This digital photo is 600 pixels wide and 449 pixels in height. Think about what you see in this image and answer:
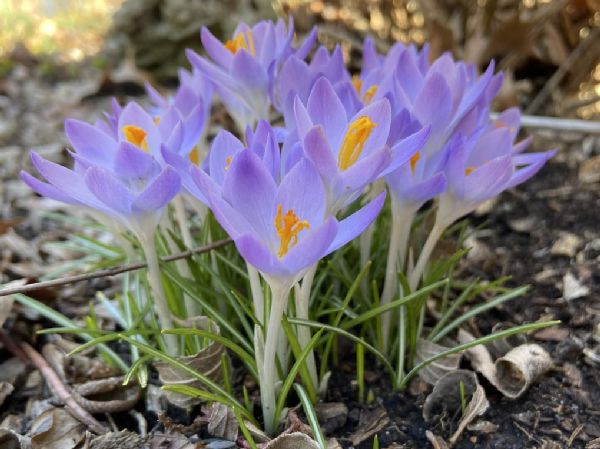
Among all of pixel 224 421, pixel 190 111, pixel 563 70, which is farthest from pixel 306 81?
pixel 563 70

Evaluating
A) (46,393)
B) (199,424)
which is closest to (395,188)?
(199,424)

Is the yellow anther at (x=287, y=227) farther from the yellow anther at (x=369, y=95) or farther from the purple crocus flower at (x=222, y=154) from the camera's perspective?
the yellow anther at (x=369, y=95)

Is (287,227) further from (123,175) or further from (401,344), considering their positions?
(401,344)

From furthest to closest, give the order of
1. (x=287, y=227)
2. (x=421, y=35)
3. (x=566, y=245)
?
(x=421, y=35) < (x=566, y=245) < (x=287, y=227)

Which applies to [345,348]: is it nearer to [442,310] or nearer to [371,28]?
[442,310]

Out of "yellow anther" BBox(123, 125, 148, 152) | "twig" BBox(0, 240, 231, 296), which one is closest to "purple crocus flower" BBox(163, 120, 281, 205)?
"yellow anther" BBox(123, 125, 148, 152)

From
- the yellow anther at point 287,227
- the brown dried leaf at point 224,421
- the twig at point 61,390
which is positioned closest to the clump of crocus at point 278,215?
the yellow anther at point 287,227
